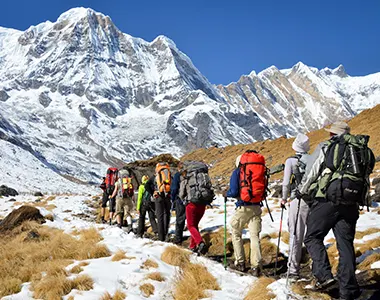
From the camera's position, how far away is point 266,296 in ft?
16.4

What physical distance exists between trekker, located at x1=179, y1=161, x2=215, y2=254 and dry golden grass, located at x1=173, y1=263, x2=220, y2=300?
1.50 metres

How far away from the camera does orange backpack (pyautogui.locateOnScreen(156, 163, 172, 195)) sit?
1004 cm

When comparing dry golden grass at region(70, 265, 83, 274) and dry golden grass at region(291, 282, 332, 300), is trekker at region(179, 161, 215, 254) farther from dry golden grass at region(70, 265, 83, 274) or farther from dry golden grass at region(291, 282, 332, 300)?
dry golden grass at region(291, 282, 332, 300)

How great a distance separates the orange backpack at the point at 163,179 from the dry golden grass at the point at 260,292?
15.9ft

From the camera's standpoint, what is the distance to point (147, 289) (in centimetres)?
607

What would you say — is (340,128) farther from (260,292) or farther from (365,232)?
(365,232)

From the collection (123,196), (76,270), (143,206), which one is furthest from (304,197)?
(123,196)

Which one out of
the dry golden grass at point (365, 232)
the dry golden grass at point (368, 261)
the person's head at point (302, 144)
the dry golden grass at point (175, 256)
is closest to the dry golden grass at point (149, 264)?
the dry golden grass at point (175, 256)

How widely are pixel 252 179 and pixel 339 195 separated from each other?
2.21m

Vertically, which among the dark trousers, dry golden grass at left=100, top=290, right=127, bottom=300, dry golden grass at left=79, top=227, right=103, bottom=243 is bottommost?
dry golden grass at left=100, top=290, right=127, bottom=300

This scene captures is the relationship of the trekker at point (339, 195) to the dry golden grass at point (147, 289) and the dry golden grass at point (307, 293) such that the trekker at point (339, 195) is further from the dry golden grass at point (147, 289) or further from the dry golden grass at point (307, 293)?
the dry golden grass at point (147, 289)

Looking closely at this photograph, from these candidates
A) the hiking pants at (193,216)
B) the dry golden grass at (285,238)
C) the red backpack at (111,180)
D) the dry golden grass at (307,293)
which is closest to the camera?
the dry golden grass at (307,293)

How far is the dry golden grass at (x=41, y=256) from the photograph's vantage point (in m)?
6.39

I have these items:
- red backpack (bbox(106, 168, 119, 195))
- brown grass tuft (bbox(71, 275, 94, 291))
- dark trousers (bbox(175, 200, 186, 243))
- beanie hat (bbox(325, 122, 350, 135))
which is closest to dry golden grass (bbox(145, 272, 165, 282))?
brown grass tuft (bbox(71, 275, 94, 291))
